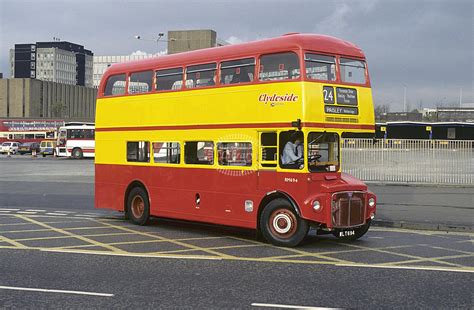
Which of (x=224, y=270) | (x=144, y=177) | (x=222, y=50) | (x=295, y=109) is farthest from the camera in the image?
(x=144, y=177)

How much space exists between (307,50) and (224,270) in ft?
14.7

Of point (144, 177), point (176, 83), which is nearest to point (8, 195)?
point (144, 177)

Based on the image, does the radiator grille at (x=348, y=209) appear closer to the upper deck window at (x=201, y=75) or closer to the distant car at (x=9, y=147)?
the upper deck window at (x=201, y=75)

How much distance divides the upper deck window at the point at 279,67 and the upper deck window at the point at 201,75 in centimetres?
141

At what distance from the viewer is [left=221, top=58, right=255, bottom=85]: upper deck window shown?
11.2 meters

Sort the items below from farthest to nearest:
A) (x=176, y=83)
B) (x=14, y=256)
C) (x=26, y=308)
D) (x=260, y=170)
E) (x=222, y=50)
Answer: (x=176, y=83) < (x=222, y=50) < (x=260, y=170) < (x=14, y=256) < (x=26, y=308)

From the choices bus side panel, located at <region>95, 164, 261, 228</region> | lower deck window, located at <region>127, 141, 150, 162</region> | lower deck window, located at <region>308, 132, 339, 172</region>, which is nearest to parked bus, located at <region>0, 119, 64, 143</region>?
bus side panel, located at <region>95, 164, 261, 228</region>

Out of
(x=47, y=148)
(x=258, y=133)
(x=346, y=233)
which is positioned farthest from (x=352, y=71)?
(x=47, y=148)

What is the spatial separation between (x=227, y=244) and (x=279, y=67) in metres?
3.59

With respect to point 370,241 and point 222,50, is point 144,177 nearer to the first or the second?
point 222,50

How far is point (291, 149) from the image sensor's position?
414 inches

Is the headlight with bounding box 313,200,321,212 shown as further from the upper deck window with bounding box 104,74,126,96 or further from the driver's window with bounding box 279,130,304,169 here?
the upper deck window with bounding box 104,74,126,96

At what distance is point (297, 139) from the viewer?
10422mm

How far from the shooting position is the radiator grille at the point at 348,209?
1034 centimetres
